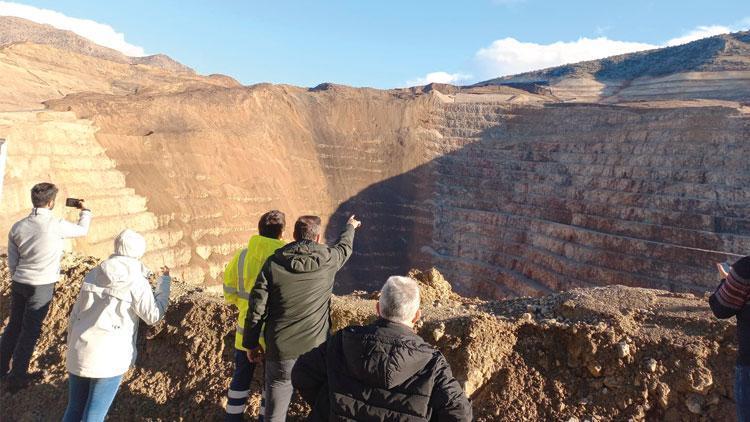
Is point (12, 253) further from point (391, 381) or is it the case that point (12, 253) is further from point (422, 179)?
point (422, 179)

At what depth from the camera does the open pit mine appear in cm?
433

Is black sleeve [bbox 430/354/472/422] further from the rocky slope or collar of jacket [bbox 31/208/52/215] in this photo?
the rocky slope

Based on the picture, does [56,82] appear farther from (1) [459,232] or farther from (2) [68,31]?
(2) [68,31]

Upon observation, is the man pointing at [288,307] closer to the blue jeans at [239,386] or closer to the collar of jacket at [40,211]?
the blue jeans at [239,386]

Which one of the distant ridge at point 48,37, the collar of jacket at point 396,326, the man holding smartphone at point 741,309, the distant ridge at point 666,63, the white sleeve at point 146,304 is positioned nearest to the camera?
the collar of jacket at point 396,326

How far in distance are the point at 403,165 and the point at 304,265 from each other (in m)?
28.5

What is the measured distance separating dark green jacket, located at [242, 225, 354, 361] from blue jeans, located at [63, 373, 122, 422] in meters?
1.14

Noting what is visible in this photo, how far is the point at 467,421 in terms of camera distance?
7.54 feet

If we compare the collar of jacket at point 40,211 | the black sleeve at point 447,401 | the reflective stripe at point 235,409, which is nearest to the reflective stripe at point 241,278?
the reflective stripe at point 235,409

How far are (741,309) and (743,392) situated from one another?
57 cm

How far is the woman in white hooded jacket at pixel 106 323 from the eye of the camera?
343 cm

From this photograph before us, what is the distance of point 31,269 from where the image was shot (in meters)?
4.69

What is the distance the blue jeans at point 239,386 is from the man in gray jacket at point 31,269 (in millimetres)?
2325

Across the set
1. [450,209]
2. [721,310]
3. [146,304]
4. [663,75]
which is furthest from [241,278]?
[663,75]
